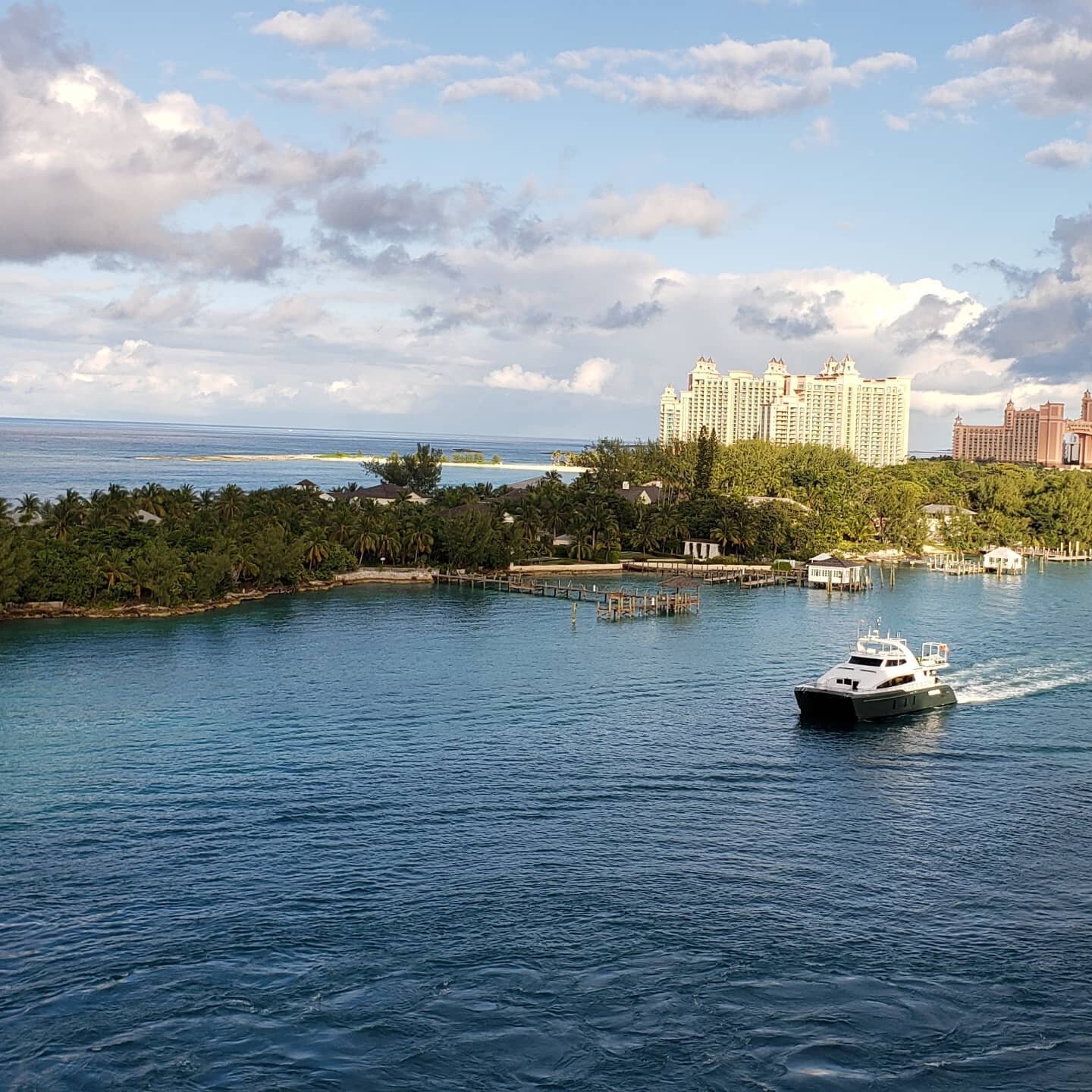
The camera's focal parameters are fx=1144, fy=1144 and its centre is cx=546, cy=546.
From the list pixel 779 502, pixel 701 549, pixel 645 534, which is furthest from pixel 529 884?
pixel 779 502

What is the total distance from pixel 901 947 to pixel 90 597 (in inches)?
2181

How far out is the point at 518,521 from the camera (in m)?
103

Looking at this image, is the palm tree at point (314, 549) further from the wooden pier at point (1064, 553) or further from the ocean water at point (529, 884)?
the wooden pier at point (1064, 553)

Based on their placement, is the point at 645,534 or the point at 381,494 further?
the point at 381,494

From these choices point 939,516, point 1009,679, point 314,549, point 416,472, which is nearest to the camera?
point 1009,679

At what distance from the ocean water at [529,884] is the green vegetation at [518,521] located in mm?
17683

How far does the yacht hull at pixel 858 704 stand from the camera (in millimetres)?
46531

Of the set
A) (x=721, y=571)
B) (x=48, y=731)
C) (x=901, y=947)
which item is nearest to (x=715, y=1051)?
(x=901, y=947)

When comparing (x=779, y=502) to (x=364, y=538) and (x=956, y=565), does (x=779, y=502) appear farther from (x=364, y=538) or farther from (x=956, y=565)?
(x=364, y=538)

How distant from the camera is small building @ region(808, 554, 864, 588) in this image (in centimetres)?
9169

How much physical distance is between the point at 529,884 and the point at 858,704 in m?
22.2

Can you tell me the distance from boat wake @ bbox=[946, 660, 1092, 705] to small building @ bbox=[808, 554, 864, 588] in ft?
103

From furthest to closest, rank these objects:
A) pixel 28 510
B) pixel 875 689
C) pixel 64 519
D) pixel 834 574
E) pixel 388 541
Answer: pixel 834 574
pixel 388 541
pixel 28 510
pixel 64 519
pixel 875 689

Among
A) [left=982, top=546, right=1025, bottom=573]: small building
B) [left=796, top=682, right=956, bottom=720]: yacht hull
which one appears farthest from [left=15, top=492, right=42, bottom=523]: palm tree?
[left=982, top=546, right=1025, bottom=573]: small building
